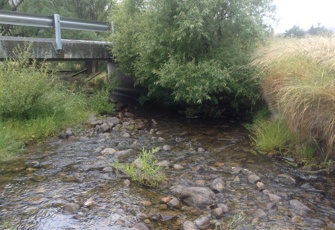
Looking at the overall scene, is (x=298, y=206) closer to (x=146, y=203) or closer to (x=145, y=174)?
(x=146, y=203)

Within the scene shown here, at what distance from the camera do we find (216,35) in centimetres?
873

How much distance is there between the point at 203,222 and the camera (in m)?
3.66

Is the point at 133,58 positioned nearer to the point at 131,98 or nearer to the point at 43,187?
the point at 131,98

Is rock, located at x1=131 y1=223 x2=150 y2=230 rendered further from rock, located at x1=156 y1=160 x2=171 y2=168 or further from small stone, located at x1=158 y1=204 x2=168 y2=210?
rock, located at x1=156 y1=160 x2=171 y2=168

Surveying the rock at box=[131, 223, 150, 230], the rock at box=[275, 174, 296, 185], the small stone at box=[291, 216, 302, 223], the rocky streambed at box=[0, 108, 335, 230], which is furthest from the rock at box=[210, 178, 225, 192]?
the rock at box=[131, 223, 150, 230]

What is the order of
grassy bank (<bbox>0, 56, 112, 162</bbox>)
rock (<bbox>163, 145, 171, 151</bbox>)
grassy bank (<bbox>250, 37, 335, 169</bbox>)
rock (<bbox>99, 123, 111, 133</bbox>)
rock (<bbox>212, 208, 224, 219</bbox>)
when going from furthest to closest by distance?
rock (<bbox>99, 123, 111, 133</bbox>), grassy bank (<bbox>0, 56, 112, 162</bbox>), rock (<bbox>163, 145, 171, 151</bbox>), grassy bank (<bbox>250, 37, 335, 169</bbox>), rock (<bbox>212, 208, 224, 219</bbox>)

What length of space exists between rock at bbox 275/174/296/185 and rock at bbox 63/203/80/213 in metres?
3.14

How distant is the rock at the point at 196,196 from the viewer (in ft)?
13.5

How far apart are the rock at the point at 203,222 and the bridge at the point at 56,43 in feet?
20.0

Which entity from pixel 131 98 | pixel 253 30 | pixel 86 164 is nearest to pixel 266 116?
pixel 253 30

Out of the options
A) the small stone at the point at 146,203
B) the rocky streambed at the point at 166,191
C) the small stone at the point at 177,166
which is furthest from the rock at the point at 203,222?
the small stone at the point at 177,166

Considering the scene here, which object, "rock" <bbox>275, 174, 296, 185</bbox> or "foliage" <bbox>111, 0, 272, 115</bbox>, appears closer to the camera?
"rock" <bbox>275, 174, 296, 185</bbox>

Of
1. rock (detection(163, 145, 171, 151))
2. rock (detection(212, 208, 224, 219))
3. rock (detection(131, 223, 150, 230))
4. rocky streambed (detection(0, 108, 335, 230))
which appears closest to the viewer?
rock (detection(131, 223, 150, 230))

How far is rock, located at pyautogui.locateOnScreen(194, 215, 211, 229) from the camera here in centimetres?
361
